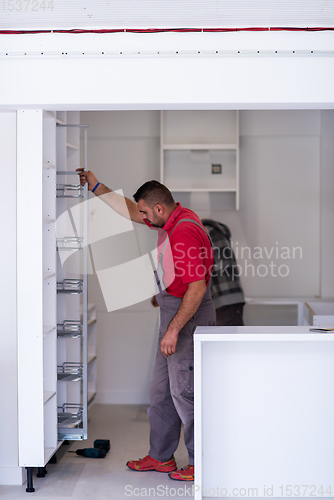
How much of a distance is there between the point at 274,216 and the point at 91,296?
1742mm

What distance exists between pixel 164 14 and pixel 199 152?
6.46ft

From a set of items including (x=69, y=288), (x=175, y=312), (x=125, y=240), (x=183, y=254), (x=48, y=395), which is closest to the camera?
(x=183, y=254)

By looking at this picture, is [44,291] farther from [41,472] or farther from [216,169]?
[216,169]

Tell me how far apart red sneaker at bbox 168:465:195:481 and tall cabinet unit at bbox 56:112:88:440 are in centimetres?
55

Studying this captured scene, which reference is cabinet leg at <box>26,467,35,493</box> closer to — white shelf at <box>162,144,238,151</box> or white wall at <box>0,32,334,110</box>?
white wall at <box>0,32,334,110</box>

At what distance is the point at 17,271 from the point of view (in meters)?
2.70

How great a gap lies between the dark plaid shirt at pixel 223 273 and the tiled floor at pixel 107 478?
3.84ft

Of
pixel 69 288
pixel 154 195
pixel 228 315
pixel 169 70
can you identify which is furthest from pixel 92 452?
pixel 169 70

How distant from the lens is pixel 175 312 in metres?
2.94

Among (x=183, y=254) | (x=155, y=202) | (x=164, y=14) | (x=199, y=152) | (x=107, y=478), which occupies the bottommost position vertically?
(x=107, y=478)

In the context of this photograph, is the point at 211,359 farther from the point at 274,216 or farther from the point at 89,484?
the point at 274,216

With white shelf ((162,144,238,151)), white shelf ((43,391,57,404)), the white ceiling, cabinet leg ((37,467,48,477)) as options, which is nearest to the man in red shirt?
cabinet leg ((37,467,48,477))

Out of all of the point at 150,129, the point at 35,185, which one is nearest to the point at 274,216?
the point at 150,129

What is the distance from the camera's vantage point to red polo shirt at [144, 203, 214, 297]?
2.70m
